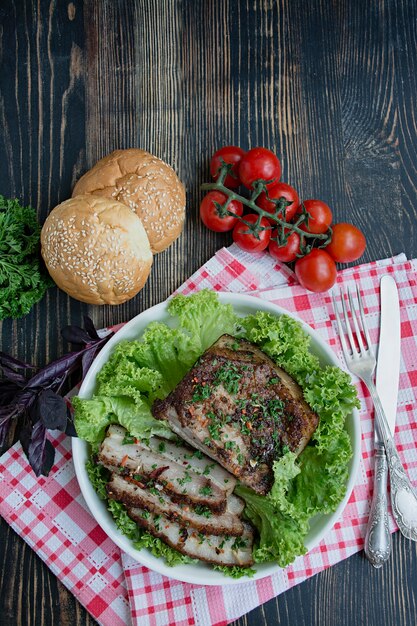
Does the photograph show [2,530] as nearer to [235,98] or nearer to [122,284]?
[122,284]

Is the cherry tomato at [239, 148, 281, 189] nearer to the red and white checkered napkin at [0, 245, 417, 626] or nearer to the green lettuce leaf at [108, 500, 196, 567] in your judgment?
the red and white checkered napkin at [0, 245, 417, 626]

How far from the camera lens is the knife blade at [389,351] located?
319 centimetres

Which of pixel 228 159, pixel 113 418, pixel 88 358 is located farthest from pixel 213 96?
pixel 113 418

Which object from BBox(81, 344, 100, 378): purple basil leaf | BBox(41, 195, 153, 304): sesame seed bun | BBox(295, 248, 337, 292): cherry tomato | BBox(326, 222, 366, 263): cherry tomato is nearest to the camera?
BBox(41, 195, 153, 304): sesame seed bun

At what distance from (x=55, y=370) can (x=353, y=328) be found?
154 centimetres

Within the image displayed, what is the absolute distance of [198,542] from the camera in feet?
9.32

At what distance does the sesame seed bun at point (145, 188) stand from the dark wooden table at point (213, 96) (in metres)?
0.25

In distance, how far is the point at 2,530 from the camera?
3191 millimetres

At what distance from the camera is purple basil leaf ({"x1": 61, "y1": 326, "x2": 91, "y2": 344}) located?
301 cm

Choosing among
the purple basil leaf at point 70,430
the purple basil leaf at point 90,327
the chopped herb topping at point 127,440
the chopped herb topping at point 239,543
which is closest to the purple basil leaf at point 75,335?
the purple basil leaf at point 90,327

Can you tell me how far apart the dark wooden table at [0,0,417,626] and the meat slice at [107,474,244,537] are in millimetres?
1117

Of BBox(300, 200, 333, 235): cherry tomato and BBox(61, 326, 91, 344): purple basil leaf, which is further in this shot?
BBox(300, 200, 333, 235): cherry tomato

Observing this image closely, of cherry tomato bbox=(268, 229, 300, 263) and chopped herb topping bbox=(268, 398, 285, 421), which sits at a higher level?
cherry tomato bbox=(268, 229, 300, 263)

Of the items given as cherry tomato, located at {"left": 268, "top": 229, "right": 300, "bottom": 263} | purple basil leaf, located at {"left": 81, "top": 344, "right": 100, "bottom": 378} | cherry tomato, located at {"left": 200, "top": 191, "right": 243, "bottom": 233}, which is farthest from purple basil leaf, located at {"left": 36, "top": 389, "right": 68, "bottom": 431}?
cherry tomato, located at {"left": 268, "top": 229, "right": 300, "bottom": 263}
